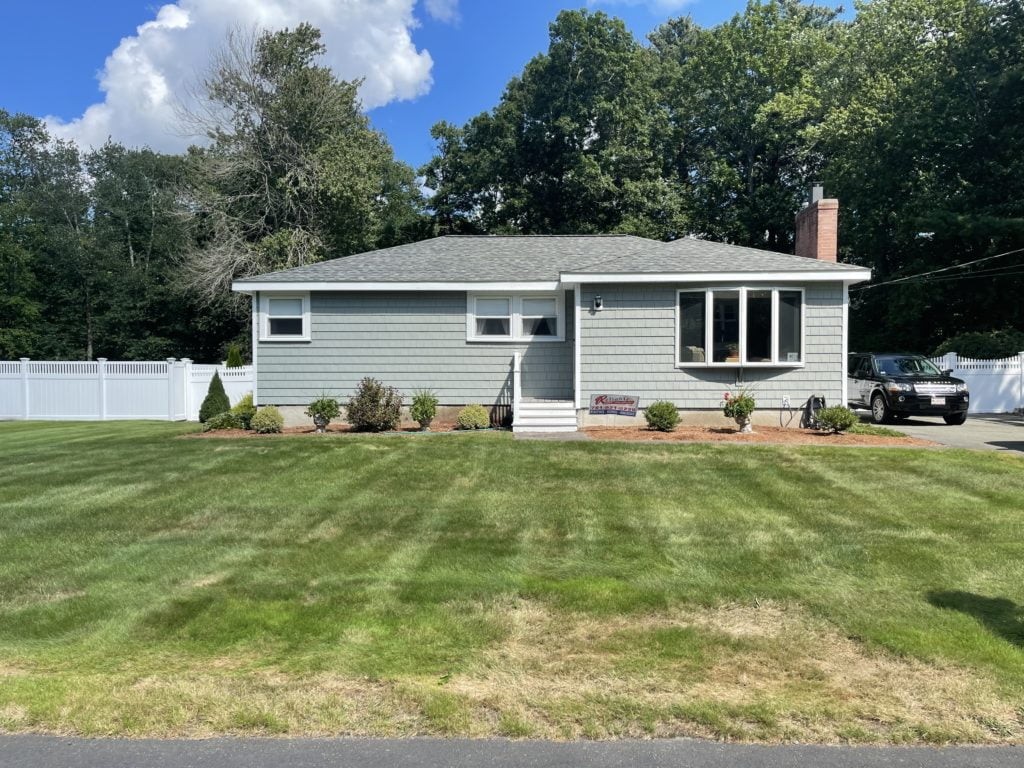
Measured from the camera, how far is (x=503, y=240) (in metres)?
19.3

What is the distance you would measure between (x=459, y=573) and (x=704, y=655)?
2.14 m

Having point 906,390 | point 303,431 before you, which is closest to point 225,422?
point 303,431

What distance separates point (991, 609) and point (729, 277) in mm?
9528

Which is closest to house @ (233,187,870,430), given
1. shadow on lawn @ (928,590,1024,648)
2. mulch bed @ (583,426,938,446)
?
mulch bed @ (583,426,938,446)

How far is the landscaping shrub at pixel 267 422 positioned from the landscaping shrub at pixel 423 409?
270 centimetres

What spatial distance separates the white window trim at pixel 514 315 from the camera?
1533 centimetres

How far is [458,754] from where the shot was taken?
309 centimetres

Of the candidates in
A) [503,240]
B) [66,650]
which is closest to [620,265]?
[503,240]

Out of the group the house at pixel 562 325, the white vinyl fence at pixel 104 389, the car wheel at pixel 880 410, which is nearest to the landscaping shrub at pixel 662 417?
the house at pixel 562 325

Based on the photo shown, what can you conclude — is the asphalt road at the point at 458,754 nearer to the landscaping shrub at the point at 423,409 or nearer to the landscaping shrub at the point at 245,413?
the landscaping shrub at the point at 423,409

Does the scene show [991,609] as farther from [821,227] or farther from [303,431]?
[821,227]

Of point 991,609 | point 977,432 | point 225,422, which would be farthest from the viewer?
point 977,432

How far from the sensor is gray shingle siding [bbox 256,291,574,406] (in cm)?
1528

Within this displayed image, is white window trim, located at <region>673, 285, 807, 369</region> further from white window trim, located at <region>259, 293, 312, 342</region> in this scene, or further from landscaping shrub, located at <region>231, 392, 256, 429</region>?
landscaping shrub, located at <region>231, 392, 256, 429</region>
